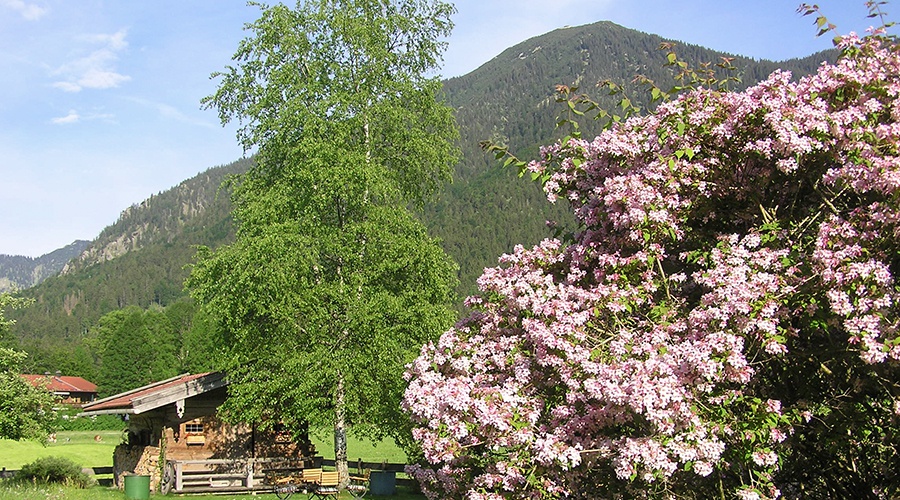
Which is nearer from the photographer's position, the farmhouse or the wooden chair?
the wooden chair

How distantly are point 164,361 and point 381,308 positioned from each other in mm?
93413

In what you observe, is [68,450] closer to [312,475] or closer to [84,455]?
[84,455]

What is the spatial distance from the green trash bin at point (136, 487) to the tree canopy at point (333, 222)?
2818 mm

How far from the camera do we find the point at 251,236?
21438mm

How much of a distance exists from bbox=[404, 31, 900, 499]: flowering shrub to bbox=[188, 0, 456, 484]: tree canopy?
10690 millimetres

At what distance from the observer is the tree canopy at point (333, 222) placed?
20.0 meters

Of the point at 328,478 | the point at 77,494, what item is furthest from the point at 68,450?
the point at 328,478

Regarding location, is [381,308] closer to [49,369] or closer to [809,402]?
[809,402]

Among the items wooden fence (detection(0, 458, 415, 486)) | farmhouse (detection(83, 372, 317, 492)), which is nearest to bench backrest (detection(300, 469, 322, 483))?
farmhouse (detection(83, 372, 317, 492))

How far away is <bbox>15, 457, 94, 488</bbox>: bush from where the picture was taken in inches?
915

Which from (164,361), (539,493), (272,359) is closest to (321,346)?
(272,359)

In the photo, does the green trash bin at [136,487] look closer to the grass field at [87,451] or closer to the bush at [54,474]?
the bush at [54,474]

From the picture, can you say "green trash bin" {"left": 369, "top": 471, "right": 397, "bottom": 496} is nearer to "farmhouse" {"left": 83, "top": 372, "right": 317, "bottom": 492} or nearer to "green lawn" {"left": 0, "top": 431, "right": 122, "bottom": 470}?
"farmhouse" {"left": 83, "top": 372, "right": 317, "bottom": 492}

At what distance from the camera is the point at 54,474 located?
23.7 m
